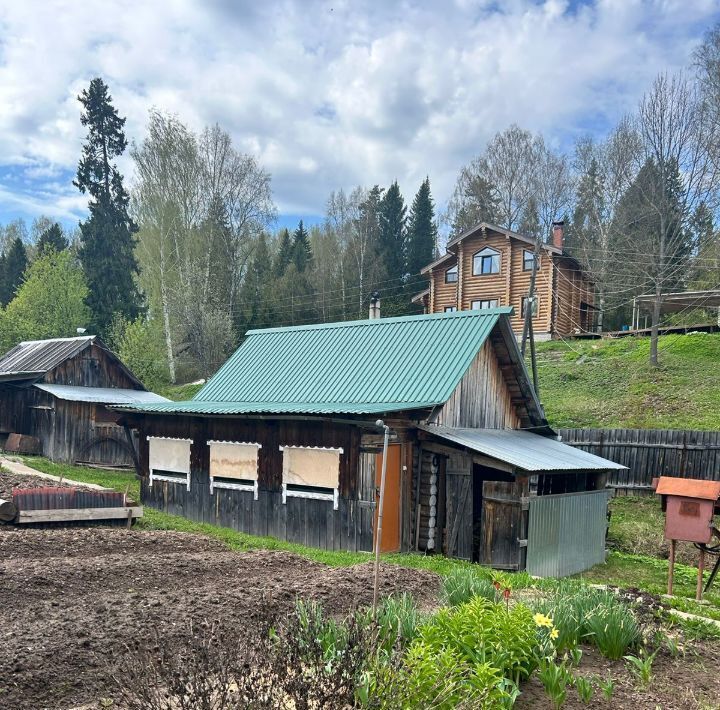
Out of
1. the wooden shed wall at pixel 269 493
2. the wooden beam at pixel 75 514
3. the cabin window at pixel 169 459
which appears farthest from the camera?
the cabin window at pixel 169 459

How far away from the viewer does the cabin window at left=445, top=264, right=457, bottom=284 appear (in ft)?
132

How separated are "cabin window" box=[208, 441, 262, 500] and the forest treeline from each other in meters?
21.7

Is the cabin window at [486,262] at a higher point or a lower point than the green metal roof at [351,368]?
higher

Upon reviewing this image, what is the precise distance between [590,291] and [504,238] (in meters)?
8.41

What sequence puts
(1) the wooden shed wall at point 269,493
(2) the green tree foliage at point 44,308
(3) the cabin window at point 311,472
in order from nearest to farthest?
(1) the wooden shed wall at point 269,493
(3) the cabin window at point 311,472
(2) the green tree foliage at point 44,308

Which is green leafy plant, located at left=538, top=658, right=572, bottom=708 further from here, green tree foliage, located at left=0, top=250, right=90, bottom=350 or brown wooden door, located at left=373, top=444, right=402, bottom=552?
green tree foliage, located at left=0, top=250, right=90, bottom=350

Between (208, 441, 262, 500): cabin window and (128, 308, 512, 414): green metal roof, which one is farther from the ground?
(128, 308, 512, 414): green metal roof

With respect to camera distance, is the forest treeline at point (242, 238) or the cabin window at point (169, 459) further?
the forest treeline at point (242, 238)

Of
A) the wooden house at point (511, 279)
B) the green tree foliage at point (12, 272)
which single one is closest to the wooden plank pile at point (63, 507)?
the wooden house at point (511, 279)

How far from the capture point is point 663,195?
3512 cm

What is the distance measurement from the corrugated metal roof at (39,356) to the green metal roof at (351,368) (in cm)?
1182

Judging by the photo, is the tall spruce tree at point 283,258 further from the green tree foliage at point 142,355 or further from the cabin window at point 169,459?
the cabin window at point 169,459

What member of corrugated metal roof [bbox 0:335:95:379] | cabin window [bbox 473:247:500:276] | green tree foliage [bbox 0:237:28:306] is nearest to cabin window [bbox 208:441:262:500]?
corrugated metal roof [bbox 0:335:95:379]

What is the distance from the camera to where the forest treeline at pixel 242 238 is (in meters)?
37.3
